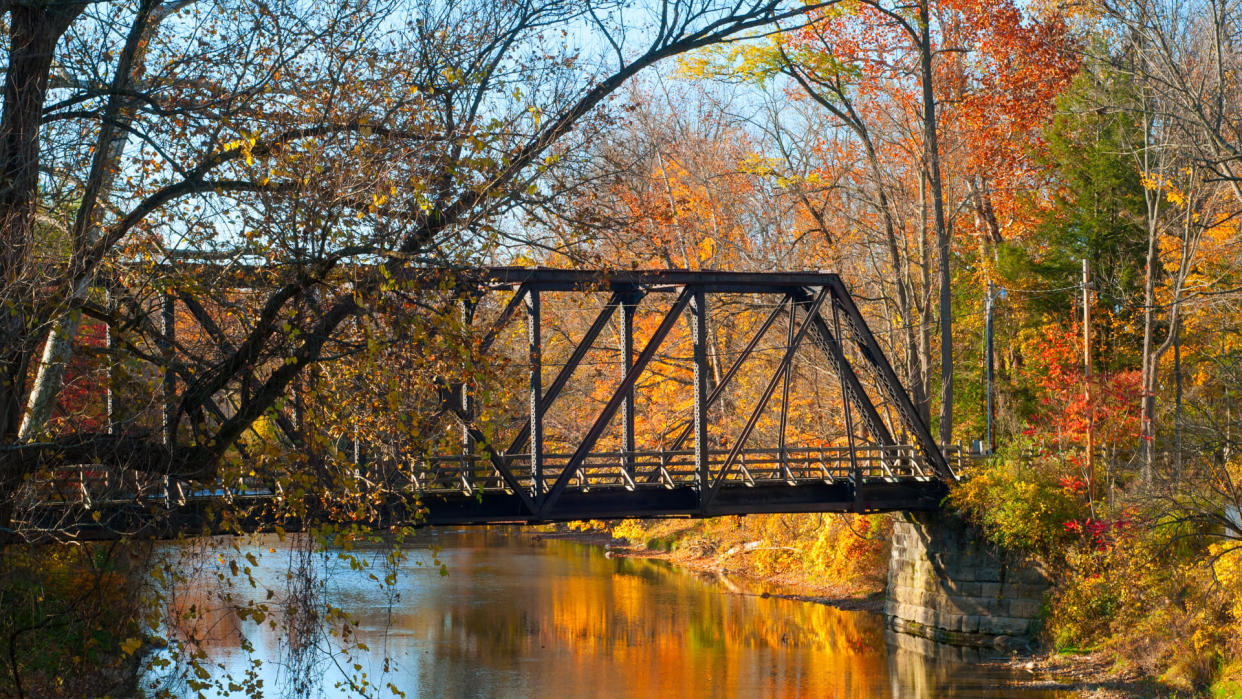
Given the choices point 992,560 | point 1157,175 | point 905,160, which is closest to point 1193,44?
point 1157,175

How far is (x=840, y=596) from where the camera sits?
30.6 m

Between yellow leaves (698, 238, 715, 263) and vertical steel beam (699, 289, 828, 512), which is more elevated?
yellow leaves (698, 238, 715, 263)

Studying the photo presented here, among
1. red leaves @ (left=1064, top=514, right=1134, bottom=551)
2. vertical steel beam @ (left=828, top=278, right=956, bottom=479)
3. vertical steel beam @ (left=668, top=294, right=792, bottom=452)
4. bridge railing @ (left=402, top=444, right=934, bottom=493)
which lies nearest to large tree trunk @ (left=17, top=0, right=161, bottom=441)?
bridge railing @ (left=402, top=444, right=934, bottom=493)

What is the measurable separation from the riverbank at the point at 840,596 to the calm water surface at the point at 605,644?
63 cm

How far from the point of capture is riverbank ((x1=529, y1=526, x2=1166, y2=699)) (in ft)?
65.1

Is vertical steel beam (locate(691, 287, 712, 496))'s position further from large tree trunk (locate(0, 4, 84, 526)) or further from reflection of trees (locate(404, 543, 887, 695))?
large tree trunk (locate(0, 4, 84, 526))

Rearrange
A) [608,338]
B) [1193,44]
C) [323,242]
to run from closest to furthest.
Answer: [323,242] → [1193,44] → [608,338]

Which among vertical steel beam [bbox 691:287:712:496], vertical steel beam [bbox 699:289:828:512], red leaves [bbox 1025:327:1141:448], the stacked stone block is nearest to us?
vertical steel beam [bbox 691:287:712:496]

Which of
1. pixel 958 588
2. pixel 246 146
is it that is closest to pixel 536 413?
pixel 958 588

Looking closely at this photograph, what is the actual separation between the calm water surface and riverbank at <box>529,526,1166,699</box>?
0.63 metres

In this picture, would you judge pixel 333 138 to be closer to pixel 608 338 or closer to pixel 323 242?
pixel 323 242

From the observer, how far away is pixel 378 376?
8938mm

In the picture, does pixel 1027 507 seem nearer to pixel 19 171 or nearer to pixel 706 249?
pixel 706 249

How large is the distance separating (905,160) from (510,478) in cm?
1880
